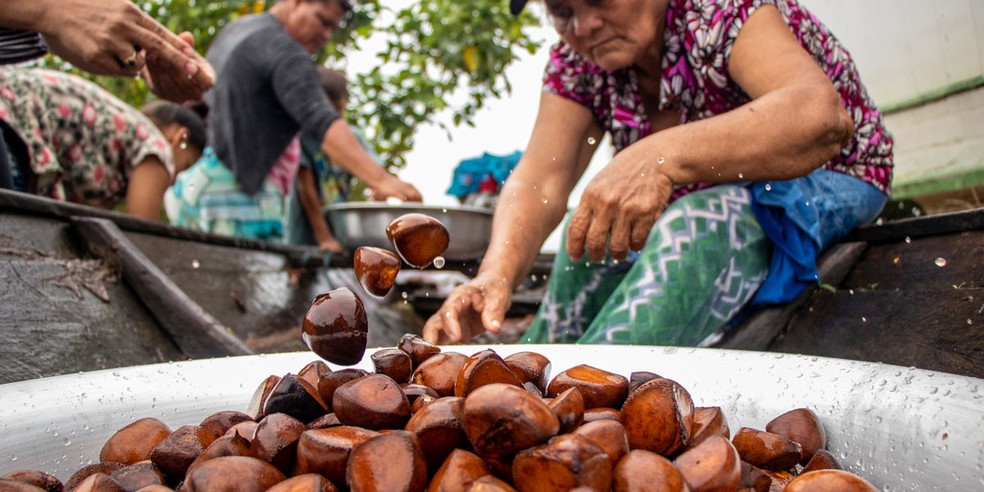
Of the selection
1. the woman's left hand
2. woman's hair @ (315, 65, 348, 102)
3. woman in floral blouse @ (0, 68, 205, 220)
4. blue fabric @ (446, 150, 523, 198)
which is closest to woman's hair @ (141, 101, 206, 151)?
woman's hair @ (315, 65, 348, 102)

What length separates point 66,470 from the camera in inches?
40.6

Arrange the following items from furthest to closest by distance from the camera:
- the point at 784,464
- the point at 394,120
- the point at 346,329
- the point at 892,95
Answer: the point at 394,120
the point at 892,95
the point at 346,329
the point at 784,464

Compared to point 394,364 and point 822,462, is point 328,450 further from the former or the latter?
point 822,462

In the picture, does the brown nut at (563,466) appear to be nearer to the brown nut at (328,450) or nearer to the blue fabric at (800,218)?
the brown nut at (328,450)

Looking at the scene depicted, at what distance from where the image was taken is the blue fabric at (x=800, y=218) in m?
2.06

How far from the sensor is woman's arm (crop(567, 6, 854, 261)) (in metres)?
1.75

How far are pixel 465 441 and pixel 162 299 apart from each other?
1.66 meters

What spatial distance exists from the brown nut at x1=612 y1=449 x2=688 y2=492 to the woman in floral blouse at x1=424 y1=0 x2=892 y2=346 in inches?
39.1

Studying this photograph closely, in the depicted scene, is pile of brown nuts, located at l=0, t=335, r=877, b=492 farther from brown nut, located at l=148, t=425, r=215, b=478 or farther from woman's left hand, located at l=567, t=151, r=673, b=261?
woman's left hand, located at l=567, t=151, r=673, b=261

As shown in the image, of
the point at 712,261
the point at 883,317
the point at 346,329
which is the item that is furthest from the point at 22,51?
the point at 883,317

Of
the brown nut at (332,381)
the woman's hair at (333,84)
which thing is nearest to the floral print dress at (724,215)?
the brown nut at (332,381)

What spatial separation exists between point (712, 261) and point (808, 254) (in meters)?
0.32

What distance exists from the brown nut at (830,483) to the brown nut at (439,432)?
40 cm

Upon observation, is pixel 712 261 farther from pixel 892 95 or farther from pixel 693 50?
pixel 892 95
